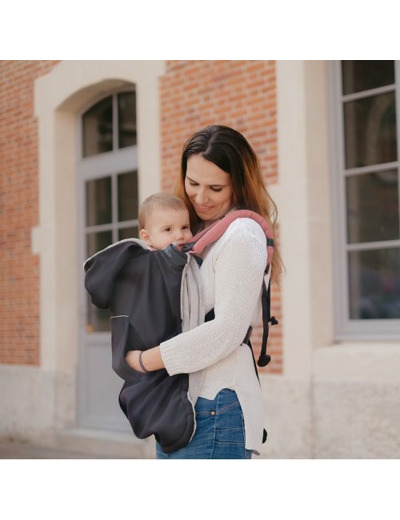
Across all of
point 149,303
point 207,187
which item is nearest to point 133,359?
point 149,303

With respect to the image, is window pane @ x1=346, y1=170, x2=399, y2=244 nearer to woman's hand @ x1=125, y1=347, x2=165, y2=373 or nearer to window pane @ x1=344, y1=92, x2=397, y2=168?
window pane @ x1=344, y1=92, x2=397, y2=168

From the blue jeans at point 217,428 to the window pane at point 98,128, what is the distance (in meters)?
5.97

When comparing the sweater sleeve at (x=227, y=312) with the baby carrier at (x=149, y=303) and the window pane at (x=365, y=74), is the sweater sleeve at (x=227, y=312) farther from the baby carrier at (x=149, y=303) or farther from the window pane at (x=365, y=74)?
the window pane at (x=365, y=74)

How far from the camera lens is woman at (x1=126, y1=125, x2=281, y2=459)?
6.97ft

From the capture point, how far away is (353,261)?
5.86 m

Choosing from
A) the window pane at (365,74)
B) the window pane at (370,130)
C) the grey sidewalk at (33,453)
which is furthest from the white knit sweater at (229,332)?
the grey sidewalk at (33,453)

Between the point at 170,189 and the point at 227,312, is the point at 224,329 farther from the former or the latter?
the point at 170,189

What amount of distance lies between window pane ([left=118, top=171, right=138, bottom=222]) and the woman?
5.24m

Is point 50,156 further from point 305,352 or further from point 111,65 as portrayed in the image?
point 305,352

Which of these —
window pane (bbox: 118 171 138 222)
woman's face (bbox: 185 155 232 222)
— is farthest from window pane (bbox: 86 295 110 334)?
woman's face (bbox: 185 155 232 222)

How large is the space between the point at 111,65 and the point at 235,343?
5715 mm

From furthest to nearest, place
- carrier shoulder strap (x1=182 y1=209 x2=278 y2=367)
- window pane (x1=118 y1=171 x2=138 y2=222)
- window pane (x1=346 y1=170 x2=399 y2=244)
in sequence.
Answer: window pane (x1=118 y1=171 x2=138 y2=222) < window pane (x1=346 y1=170 x2=399 y2=244) < carrier shoulder strap (x1=182 y1=209 x2=278 y2=367)

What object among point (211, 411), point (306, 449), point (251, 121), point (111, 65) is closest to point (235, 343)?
point (211, 411)

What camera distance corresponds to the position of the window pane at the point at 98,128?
7.96 meters
